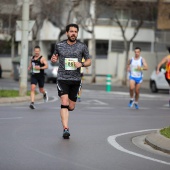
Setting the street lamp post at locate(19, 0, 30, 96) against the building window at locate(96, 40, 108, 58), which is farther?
the building window at locate(96, 40, 108, 58)

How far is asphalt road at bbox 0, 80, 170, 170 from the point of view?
887 centimetres

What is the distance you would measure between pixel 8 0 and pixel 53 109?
27.2 m

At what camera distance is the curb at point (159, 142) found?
10469 millimetres

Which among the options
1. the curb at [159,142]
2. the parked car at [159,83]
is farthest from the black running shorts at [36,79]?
the parked car at [159,83]

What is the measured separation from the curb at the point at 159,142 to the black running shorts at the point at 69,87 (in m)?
1.61

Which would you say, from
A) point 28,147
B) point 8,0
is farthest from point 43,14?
point 28,147

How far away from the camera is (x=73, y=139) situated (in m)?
11.6

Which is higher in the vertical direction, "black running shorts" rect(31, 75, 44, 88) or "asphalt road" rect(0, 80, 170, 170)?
"black running shorts" rect(31, 75, 44, 88)

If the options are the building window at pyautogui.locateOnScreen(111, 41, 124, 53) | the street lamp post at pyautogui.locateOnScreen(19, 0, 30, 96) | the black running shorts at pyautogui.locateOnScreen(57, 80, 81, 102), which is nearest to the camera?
the black running shorts at pyautogui.locateOnScreen(57, 80, 81, 102)

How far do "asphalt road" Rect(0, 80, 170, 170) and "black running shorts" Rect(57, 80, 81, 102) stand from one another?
2.58 ft

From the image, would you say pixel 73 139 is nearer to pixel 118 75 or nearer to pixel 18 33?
pixel 118 75

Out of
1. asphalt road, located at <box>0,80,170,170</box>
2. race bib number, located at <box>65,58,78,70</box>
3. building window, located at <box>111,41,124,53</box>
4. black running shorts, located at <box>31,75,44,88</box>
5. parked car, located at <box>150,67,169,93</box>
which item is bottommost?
parked car, located at <box>150,67,169,93</box>

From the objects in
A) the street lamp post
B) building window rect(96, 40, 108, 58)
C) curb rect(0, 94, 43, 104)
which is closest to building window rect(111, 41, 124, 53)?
building window rect(96, 40, 108, 58)

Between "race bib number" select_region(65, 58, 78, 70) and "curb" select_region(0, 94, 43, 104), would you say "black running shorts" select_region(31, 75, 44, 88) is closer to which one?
"curb" select_region(0, 94, 43, 104)
